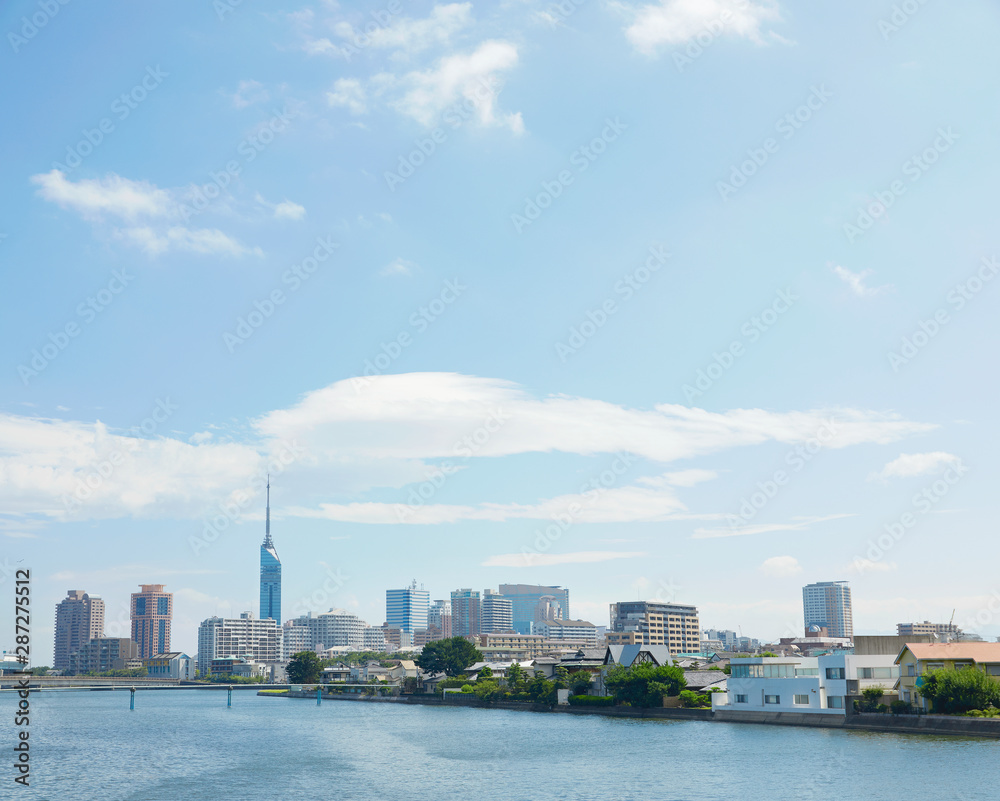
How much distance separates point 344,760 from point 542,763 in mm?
11843

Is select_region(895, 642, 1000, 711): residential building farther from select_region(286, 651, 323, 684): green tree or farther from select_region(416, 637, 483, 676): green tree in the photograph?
select_region(286, 651, 323, 684): green tree

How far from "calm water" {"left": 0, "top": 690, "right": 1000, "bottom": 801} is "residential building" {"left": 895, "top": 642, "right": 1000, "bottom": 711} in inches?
224

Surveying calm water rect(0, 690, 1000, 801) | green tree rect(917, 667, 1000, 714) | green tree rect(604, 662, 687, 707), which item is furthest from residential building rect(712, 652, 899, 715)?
green tree rect(604, 662, 687, 707)

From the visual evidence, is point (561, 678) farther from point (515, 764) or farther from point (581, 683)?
point (515, 764)

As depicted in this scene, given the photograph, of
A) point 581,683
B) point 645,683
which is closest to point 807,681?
point 645,683

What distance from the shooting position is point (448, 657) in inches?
5133

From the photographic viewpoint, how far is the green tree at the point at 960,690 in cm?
5481

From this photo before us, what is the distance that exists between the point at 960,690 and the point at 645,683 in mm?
31226

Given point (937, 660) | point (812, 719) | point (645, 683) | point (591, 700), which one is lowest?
point (591, 700)

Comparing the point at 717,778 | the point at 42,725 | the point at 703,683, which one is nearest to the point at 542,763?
the point at 717,778

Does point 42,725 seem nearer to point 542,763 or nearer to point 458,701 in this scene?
point 458,701

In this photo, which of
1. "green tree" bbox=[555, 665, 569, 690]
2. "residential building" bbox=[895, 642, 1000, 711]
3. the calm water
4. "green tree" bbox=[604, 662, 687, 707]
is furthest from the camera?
"green tree" bbox=[555, 665, 569, 690]

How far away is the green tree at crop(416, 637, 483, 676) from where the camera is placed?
12988cm

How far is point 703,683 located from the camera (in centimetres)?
8369
